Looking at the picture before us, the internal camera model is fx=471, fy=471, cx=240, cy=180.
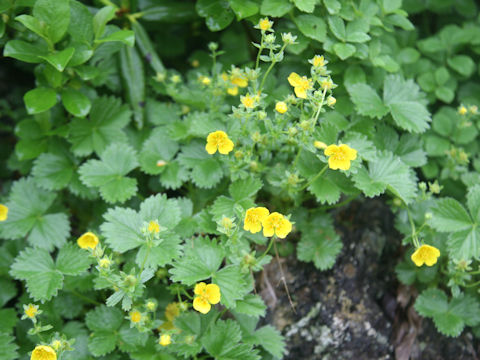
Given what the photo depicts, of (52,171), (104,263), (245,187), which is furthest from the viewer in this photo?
(52,171)

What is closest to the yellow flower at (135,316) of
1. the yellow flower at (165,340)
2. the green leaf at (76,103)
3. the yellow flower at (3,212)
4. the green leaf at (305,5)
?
the yellow flower at (165,340)

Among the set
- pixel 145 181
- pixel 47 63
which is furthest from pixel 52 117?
pixel 145 181

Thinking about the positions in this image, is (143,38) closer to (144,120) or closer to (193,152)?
(144,120)

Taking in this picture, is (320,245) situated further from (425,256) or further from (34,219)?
(34,219)

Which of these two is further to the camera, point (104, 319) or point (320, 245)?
point (320, 245)

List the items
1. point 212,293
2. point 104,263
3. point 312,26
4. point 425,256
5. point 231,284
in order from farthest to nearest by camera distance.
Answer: point 312,26, point 425,256, point 231,284, point 212,293, point 104,263

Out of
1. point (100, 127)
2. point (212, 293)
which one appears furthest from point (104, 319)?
point (100, 127)
